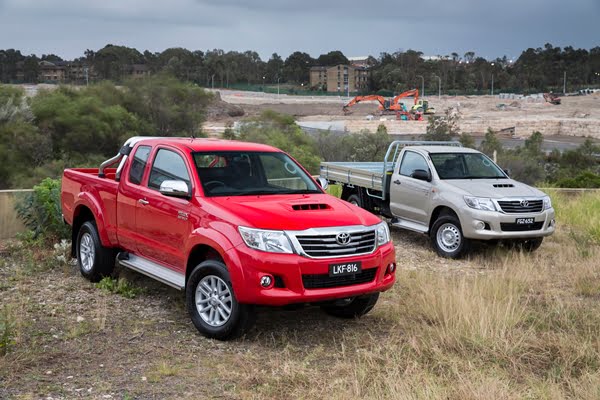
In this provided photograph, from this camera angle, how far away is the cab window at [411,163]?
1206 cm

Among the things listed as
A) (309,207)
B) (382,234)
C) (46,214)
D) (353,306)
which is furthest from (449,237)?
(46,214)

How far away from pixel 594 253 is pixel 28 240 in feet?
27.8

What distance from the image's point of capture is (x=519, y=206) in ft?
35.2

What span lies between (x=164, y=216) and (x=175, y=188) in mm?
509

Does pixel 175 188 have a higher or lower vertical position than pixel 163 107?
lower

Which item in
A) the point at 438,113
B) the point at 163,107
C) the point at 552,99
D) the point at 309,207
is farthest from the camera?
the point at 552,99

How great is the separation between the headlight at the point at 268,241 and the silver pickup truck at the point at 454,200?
521 centimetres

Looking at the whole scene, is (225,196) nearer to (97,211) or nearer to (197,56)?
(97,211)

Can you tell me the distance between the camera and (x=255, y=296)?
6.04 m

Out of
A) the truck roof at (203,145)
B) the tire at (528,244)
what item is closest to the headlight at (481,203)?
the tire at (528,244)

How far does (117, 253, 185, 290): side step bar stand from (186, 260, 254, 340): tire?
1.14 ft

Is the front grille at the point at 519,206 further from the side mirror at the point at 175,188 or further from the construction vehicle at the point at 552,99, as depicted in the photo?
the construction vehicle at the point at 552,99

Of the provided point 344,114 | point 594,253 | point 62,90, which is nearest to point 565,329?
point 594,253

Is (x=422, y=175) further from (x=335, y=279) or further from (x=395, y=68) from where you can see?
(x=395, y=68)
